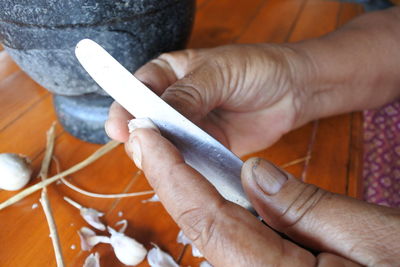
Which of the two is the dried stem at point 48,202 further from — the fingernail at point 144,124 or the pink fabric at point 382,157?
the pink fabric at point 382,157

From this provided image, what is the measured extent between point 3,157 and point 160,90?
192 mm

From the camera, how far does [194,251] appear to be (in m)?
0.36

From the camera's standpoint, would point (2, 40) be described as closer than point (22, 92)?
Yes

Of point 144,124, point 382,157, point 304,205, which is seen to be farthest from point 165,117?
point 382,157

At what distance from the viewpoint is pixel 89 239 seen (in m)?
0.36

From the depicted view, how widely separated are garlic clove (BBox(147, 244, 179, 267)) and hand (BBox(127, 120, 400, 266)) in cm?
11

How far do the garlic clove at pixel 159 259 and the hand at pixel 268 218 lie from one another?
108mm

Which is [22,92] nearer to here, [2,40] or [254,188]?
[2,40]

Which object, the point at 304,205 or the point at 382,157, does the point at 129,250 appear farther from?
the point at 382,157

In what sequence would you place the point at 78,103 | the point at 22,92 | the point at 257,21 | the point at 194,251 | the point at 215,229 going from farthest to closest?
the point at 257,21 < the point at 22,92 < the point at 78,103 < the point at 194,251 < the point at 215,229

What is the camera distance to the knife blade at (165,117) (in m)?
0.28

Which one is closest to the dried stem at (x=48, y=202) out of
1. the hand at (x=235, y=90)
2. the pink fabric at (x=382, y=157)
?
the hand at (x=235, y=90)

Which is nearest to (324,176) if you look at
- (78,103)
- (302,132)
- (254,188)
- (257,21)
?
(302,132)

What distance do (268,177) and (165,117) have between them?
93mm
